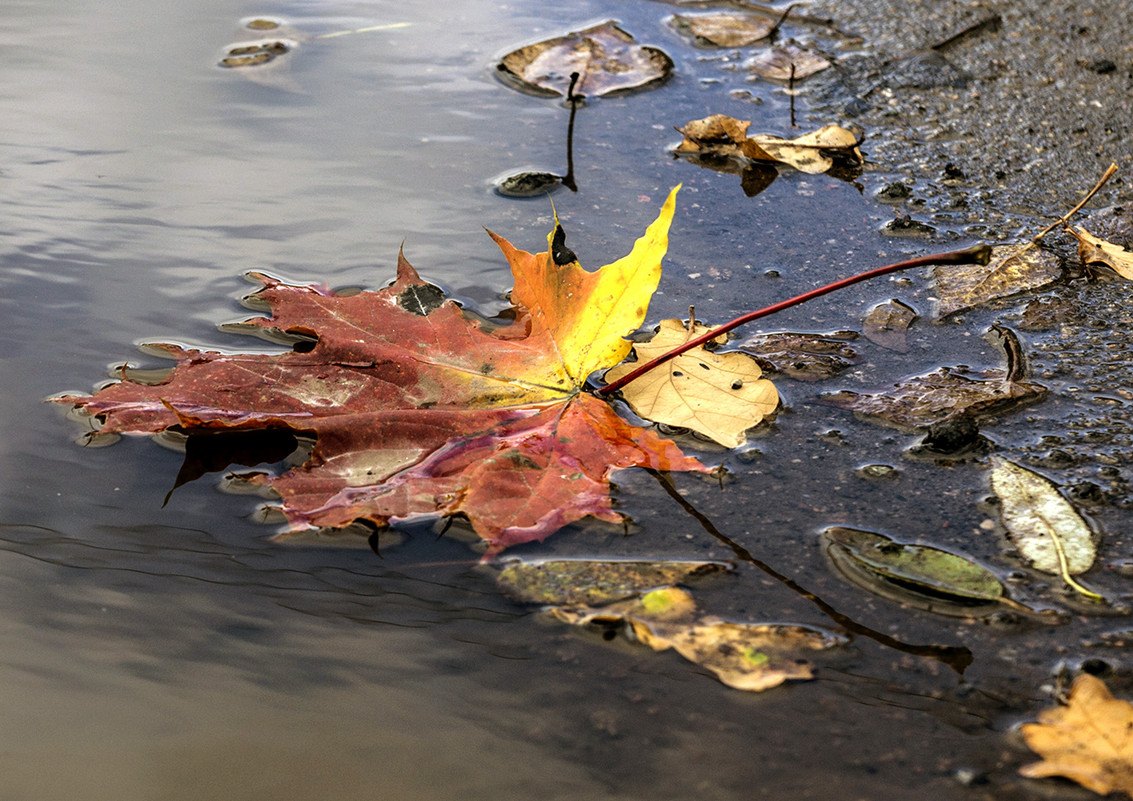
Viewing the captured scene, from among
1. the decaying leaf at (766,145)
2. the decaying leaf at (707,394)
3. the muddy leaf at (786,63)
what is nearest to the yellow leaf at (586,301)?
the decaying leaf at (707,394)

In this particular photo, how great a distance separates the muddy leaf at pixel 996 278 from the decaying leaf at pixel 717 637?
81 cm

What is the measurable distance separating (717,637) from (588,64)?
6.21ft

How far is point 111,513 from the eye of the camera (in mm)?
1273

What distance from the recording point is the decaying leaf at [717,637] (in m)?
1.07

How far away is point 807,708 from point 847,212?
126 centimetres

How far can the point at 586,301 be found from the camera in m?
1.40

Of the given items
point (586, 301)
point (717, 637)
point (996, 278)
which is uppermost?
point (586, 301)

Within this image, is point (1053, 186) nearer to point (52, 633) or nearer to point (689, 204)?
point (689, 204)

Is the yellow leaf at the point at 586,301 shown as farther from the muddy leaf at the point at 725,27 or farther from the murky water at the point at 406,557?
the muddy leaf at the point at 725,27

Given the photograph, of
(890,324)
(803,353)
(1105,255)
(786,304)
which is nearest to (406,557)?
(786,304)

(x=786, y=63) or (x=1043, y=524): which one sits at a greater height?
(x=786, y=63)

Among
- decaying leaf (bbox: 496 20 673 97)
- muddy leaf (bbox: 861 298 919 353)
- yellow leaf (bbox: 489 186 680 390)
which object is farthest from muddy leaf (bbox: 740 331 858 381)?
decaying leaf (bbox: 496 20 673 97)

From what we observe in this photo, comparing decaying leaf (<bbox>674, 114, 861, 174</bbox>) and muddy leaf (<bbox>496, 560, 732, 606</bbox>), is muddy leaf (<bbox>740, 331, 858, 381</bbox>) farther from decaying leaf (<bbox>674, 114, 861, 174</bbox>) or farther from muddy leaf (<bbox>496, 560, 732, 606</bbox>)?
decaying leaf (<bbox>674, 114, 861, 174</bbox>)

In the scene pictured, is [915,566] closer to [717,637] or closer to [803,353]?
[717,637]
